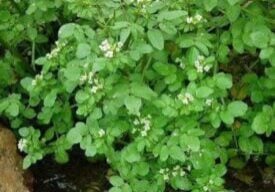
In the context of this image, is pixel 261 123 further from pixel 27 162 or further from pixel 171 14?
pixel 27 162

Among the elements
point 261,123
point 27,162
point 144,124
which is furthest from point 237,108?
point 27,162

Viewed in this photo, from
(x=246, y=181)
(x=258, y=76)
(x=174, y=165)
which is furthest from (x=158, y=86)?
(x=246, y=181)

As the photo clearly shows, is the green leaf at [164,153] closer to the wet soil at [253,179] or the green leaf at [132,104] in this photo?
the green leaf at [132,104]

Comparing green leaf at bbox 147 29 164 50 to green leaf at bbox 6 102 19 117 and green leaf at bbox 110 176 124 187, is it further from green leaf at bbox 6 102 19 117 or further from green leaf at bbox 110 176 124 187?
green leaf at bbox 6 102 19 117

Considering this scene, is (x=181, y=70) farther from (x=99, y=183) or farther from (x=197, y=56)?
(x=99, y=183)

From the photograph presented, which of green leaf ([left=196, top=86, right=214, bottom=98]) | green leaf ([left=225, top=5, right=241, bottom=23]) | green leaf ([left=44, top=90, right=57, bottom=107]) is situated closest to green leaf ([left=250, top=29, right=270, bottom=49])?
green leaf ([left=225, top=5, right=241, bottom=23])

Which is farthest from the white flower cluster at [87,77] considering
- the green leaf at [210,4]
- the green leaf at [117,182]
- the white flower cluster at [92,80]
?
the green leaf at [210,4]
